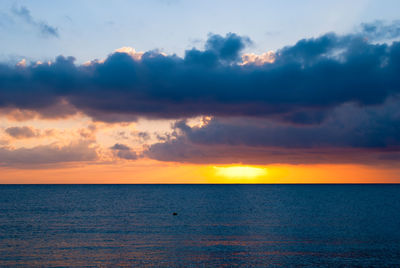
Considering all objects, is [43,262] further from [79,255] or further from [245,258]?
[245,258]

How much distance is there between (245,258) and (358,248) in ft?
64.0

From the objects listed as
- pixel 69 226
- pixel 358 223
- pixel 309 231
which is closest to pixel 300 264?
Result: pixel 309 231

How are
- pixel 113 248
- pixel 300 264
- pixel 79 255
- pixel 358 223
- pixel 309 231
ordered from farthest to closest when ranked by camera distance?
1. pixel 358 223
2. pixel 309 231
3. pixel 113 248
4. pixel 79 255
5. pixel 300 264

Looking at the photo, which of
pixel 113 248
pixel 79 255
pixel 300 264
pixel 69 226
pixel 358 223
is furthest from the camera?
pixel 358 223

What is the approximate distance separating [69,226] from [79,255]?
34.5 meters

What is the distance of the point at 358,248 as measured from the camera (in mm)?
61469

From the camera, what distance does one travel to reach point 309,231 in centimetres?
8006

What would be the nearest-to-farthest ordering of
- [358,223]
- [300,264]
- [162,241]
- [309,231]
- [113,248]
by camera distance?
[300,264] → [113,248] → [162,241] → [309,231] → [358,223]

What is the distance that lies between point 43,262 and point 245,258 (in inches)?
1077

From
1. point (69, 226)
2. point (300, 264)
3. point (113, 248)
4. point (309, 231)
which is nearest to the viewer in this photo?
point (300, 264)

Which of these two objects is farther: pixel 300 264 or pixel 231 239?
pixel 231 239

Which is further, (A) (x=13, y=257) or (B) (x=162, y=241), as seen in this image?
(B) (x=162, y=241)

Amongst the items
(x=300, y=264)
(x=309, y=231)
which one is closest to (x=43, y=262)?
(x=300, y=264)

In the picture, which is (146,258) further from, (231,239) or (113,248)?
(231,239)
